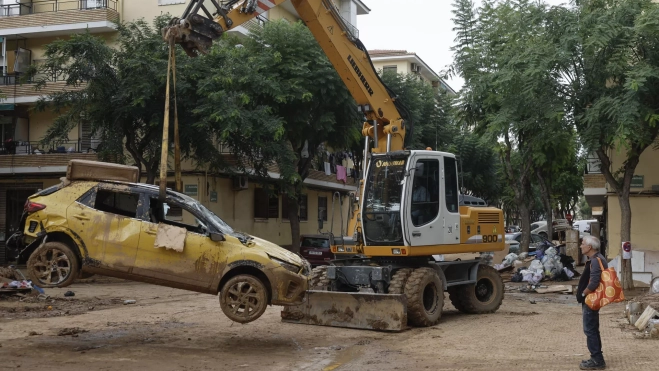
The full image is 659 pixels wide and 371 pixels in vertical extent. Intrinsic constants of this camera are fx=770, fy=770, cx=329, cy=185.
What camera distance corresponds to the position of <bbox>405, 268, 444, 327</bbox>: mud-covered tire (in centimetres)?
1343

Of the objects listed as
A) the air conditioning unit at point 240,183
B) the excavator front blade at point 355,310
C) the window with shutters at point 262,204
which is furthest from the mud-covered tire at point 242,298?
the window with shutters at point 262,204

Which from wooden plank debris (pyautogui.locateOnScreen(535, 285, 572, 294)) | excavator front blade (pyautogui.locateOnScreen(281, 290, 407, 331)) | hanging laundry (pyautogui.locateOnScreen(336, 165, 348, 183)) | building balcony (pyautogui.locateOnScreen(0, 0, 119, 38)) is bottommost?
wooden plank debris (pyautogui.locateOnScreen(535, 285, 572, 294))

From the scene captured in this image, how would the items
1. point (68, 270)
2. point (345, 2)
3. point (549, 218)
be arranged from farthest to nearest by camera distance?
point (345, 2) → point (549, 218) → point (68, 270)

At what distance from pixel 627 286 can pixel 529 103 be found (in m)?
5.76

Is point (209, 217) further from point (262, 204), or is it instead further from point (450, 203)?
point (262, 204)

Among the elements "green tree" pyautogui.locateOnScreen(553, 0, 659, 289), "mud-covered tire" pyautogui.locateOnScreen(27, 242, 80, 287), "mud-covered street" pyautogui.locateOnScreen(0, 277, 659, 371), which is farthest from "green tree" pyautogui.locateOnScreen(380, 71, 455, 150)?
"mud-covered tire" pyautogui.locateOnScreen(27, 242, 80, 287)

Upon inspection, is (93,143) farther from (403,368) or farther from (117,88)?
(403,368)

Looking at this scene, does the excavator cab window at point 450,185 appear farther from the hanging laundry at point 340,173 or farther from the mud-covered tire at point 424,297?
the hanging laundry at point 340,173

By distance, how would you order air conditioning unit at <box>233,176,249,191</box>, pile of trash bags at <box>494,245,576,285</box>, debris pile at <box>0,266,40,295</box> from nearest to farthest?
debris pile at <box>0,266,40,295</box>
pile of trash bags at <box>494,245,576,285</box>
air conditioning unit at <box>233,176,249,191</box>

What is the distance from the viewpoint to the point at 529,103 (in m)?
20.2

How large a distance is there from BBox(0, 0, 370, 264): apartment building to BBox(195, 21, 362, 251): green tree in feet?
8.88

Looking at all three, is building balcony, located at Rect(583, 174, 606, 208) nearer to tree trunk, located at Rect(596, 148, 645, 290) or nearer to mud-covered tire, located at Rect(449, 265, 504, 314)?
tree trunk, located at Rect(596, 148, 645, 290)

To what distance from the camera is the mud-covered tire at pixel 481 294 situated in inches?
634

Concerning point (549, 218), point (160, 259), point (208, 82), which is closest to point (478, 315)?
point (160, 259)
